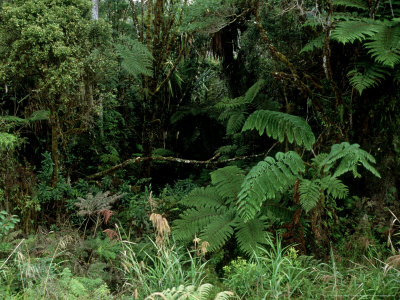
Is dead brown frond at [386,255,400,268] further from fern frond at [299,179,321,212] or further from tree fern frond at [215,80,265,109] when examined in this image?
tree fern frond at [215,80,265,109]

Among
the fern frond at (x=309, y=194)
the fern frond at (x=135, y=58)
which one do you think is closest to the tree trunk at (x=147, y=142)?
the fern frond at (x=135, y=58)

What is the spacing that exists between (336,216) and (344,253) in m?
0.45

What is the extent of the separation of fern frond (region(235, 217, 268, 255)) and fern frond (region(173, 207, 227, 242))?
0.36m

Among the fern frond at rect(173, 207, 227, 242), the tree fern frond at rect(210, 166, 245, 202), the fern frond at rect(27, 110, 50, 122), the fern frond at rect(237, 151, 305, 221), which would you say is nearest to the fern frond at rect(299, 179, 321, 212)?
the fern frond at rect(237, 151, 305, 221)

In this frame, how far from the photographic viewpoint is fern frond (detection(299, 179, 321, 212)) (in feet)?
10.3

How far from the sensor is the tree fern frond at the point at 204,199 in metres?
4.02

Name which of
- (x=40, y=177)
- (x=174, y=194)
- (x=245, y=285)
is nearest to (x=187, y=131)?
(x=174, y=194)

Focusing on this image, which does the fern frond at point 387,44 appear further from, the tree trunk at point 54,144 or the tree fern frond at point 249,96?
the tree trunk at point 54,144

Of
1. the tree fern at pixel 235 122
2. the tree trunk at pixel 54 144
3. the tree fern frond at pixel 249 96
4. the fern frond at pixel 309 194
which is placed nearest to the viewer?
the fern frond at pixel 309 194

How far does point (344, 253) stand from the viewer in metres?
3.62

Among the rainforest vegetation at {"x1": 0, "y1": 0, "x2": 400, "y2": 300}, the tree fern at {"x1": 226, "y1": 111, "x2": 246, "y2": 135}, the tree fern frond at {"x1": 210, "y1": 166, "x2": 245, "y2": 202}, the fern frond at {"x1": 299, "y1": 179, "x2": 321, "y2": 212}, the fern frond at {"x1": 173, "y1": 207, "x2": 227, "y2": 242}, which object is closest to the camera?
the rainforest vegetation at {"x1": 0, "y1": 0, "x2": 400, "y2": 300}

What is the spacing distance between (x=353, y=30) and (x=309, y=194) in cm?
157

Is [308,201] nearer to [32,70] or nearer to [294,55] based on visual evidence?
[294,55]

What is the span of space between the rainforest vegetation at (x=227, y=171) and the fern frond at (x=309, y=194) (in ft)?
0.05
